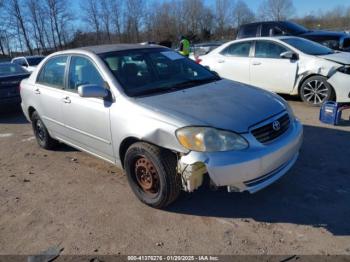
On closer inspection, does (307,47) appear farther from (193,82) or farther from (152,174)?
(152,174)

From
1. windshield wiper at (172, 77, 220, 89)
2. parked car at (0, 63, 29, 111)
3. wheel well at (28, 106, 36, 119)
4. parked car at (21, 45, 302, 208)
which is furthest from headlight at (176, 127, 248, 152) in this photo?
parked car at (0, 63, 29, 111)

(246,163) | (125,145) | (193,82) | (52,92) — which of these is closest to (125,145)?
(125,145)

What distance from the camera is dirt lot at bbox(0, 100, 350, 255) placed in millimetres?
2941

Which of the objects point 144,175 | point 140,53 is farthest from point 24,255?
point 140,53

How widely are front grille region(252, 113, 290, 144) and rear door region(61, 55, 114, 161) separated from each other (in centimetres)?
162

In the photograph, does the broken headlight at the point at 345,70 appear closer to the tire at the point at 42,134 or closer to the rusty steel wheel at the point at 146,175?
the rusty steel wheel at the point at 146,175

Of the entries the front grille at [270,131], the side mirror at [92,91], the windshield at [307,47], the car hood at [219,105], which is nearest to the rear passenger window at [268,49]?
the windshield at [307,47]

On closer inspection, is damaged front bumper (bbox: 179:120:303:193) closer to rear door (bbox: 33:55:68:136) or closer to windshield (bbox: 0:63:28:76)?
rear door (bbox: 33:55:68:136)

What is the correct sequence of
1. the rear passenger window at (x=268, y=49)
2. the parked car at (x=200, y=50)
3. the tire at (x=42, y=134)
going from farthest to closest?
the parked car at (x=200, y=50), the rear passenger window at (x=268, y=49), the tire at (x=42, y=134)

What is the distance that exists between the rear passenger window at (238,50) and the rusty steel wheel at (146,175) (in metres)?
5.35

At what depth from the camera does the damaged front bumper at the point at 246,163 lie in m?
2.93

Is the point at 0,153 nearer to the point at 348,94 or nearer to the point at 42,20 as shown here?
the point at 348,94

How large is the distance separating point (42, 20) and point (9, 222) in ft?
168

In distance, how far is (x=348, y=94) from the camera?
6.31 m
